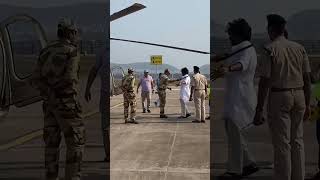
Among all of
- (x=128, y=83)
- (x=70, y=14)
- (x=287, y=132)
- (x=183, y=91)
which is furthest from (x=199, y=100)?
(x=70, y=14)

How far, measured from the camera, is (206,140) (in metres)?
7.88

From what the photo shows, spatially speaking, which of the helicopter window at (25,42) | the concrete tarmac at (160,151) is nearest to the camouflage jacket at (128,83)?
the concrete tarmac at (160,151)

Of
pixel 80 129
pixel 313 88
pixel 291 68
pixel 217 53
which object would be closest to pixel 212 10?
pixel 217 53

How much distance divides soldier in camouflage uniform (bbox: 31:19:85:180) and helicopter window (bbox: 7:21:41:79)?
11 centimetres

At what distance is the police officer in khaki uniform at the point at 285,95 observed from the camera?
396 centimetres

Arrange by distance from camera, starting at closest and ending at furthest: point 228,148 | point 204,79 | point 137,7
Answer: point 228,148 → point 137,7 → point 204,79

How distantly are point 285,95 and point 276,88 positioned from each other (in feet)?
0.30

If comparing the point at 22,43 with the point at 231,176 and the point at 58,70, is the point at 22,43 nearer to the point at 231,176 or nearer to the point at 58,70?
the point at 58,70

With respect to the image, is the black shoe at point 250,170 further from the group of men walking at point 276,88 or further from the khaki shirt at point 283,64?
the khaki shirt at point 283,64

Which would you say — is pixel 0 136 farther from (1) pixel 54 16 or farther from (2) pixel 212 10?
(2) pixel 212 10

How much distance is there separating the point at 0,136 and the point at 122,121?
6.99 metres

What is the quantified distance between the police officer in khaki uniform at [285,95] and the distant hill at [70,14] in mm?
1422

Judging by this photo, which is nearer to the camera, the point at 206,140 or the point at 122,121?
the point at 206,140

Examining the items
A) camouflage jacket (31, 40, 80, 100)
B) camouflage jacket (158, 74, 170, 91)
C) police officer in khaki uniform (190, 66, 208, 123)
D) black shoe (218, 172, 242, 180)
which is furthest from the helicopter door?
camouflage jacket (158, 74, 170, 91)
